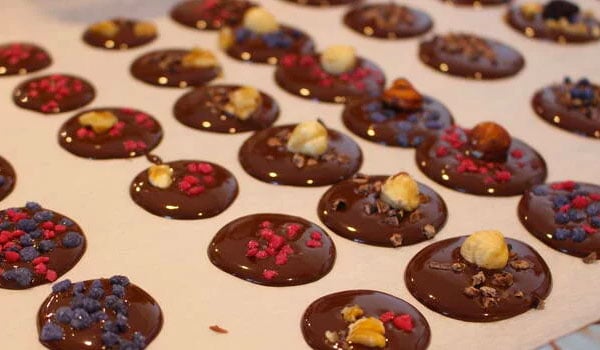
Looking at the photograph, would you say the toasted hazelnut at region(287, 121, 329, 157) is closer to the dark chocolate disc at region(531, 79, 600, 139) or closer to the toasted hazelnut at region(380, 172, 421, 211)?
the toasted hazelnut at region(380, 172, 421, 211)

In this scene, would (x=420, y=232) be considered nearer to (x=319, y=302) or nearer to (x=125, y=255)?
(x=319, y=302)

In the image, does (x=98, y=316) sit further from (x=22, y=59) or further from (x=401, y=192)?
(x=22, y=59)

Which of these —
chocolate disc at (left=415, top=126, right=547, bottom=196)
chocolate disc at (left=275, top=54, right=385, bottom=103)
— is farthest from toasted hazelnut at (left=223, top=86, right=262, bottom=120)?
chocolate disc at (left=415, top=126, right=547, bottom=196)

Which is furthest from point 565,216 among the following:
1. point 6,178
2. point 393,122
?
point 6,178

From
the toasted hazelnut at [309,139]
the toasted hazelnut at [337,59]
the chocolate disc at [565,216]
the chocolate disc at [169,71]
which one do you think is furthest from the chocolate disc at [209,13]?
the chocolate disc at [565,216]

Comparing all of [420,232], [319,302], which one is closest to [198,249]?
[319,302]

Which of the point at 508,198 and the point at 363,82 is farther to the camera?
the point at 363,82
